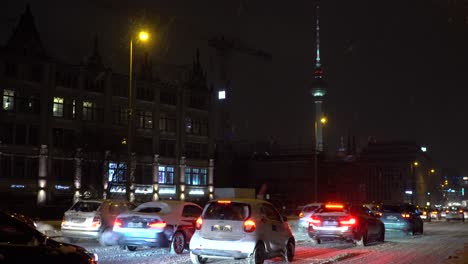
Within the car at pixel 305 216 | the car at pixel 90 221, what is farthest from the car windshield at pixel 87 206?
the car at pixel 305 216

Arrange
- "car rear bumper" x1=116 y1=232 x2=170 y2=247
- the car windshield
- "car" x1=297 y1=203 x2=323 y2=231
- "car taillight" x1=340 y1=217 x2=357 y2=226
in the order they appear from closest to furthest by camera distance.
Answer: "car rear bumper" x1=116 y1=232 x2=170 y2=247
the car windshield
"car taillight" x1=340 y1=217 x2=357 y2=226
"car" x1=297 y1=203 x2=323 y2=231

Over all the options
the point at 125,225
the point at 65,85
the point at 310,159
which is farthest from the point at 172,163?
the point at 125,225

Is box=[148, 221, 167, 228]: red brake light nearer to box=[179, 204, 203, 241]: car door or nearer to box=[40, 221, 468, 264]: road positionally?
box=[179, 204, 203, 241]: car door

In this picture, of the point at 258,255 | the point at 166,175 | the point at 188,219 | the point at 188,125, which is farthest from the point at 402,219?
the point at 188,125

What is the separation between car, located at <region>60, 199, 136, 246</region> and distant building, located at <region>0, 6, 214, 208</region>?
26916mm

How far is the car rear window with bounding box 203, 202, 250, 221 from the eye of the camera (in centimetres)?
1361

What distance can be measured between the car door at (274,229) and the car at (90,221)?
662 cm

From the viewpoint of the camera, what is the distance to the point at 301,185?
274ft

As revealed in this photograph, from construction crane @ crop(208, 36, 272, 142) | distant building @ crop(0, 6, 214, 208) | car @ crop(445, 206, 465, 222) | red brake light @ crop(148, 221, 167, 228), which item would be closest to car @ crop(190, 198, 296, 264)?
red brake light @ crop(148, 221, 167, 228)

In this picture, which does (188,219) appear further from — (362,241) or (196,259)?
(362,241)

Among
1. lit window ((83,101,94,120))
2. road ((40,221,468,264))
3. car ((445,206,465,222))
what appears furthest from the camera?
lit window ((83,101,94,120))

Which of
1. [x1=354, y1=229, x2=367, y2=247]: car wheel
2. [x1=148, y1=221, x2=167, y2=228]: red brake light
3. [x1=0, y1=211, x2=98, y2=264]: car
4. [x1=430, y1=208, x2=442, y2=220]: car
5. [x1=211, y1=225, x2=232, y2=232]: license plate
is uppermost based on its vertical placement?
[x1=0, y1=211, x2=98, y2=264]: car

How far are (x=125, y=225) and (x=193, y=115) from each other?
5839cm

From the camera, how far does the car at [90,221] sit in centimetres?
1914
